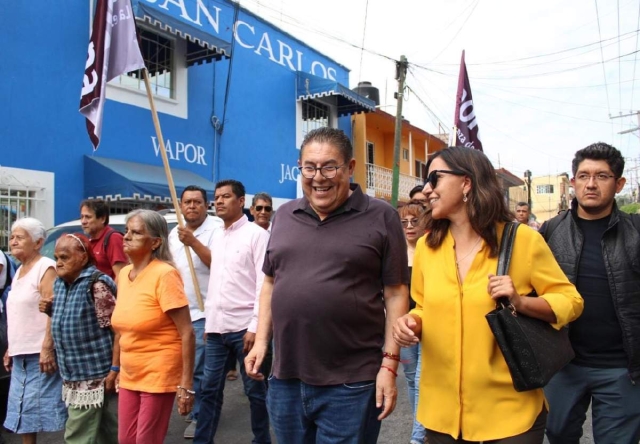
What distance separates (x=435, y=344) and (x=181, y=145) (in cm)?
949

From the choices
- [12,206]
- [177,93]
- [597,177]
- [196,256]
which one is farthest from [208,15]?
[597,177]

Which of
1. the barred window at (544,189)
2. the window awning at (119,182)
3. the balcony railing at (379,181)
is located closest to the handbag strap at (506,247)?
the window awning at (119,182)

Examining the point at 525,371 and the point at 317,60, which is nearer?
the point at 525,371

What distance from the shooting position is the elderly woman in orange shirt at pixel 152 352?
3.10m

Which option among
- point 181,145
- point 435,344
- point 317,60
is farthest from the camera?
point 317,60

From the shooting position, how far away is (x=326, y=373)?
2352 mm

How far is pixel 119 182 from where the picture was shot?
8.77 metres

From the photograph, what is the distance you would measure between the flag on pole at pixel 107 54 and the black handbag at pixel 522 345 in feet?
15.4

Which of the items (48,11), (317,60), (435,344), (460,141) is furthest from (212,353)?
(317,60)

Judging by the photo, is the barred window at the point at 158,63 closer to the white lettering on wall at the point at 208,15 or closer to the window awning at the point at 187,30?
the window awning at the point at 187,30

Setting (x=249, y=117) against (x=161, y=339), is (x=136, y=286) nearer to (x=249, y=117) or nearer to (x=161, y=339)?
(x=161, y=339)

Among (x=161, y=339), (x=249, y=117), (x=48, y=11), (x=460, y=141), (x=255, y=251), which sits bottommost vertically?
(x=161, y=339)

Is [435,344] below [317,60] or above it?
below

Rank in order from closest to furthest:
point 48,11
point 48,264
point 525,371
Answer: point 525,371
point 48,264
point 48,11
